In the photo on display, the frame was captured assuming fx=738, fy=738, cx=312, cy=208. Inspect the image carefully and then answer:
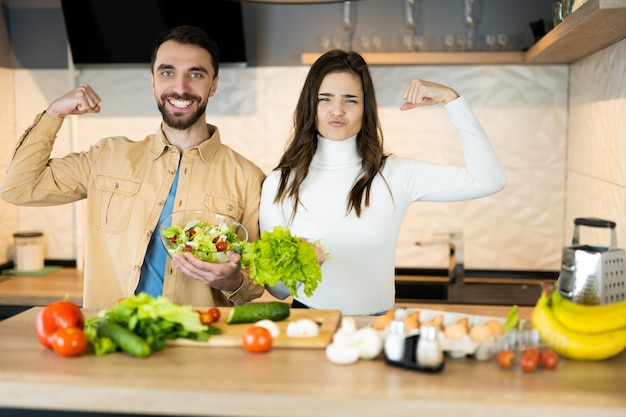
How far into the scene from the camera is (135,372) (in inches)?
62.6

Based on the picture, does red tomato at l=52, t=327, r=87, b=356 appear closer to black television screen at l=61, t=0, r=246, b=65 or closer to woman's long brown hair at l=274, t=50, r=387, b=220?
woman's long brown hair at l=274, t=50, r=387, b=220

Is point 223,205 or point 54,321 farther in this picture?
point 223,205

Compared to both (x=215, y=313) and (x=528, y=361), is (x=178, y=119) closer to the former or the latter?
(x=215, y=313)

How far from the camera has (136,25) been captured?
3.89 m

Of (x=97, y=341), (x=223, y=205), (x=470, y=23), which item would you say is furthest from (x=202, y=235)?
(x=470, y=23)

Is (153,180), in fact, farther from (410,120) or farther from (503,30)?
(503,30)

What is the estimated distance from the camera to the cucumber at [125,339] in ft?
5.49

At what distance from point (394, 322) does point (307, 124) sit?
902 mm

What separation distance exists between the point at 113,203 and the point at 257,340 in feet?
A: 3.42

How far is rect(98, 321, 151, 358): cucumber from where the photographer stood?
1675mm

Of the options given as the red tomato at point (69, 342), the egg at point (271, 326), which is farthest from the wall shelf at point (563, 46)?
the red tomato at point (69, 342)

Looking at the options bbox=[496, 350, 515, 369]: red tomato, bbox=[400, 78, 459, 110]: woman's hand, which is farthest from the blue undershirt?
bbox=[496, 350, 515, 369]: red tomato

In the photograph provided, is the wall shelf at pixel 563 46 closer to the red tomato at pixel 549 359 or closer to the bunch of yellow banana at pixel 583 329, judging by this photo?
the bunch of yellow banana at pixel 583 329

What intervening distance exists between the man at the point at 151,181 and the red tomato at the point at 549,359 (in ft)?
3.52
